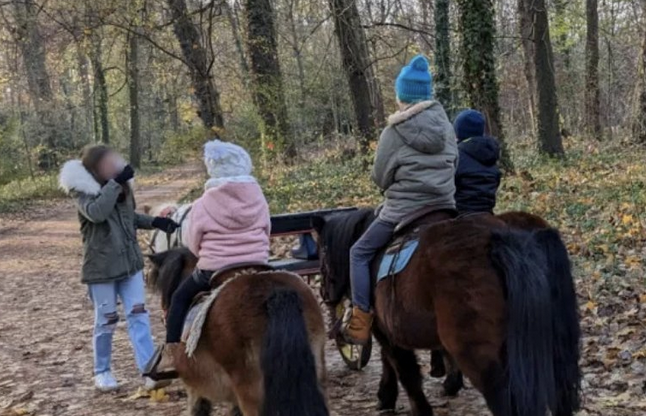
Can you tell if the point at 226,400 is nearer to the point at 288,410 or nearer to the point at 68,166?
the point at 288,410

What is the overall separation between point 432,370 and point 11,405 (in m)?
3.82

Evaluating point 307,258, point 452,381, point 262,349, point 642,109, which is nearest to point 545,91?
point 642,109

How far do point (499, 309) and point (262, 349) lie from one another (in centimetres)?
148

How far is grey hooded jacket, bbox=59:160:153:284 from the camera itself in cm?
600

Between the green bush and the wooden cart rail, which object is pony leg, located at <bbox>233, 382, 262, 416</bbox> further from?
the green bush

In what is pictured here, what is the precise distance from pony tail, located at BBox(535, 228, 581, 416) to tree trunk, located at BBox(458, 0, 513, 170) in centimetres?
974

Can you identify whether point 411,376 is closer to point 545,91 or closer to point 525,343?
point 525,343

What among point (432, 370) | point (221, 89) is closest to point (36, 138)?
point (221, 89)

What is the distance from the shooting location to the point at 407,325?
481 centimetres

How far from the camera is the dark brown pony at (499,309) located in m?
4.18

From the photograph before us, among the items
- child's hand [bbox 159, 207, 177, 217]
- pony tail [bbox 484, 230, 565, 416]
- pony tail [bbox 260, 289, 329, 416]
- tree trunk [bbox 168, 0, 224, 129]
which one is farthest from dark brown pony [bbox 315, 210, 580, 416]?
tree trunk [bbox 168, 0, 224, 129]

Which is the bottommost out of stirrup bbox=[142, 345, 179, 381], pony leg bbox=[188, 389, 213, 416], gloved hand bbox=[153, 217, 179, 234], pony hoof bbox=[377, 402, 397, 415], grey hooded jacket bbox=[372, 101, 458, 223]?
pony hoof bbox=[377, 402, 397, 415]

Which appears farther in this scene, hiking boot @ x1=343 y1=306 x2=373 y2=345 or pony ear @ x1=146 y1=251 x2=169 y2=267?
pony ear @ x1=146 y1=251 x2=169 y2=267

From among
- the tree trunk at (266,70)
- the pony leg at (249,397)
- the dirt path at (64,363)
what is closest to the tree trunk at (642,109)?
the tree trunk at (266,70)
